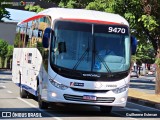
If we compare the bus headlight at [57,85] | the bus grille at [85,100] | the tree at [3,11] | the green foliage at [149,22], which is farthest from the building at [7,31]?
the bus grille at [85,100]

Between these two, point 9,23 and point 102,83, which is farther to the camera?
point 9,23

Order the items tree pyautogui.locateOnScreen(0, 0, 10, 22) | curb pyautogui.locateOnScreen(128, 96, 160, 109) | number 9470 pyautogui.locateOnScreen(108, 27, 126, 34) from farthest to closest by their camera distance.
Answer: tree pyautogui.locateOnScreen(0, 0, 10, 22) < curb pyautogui.locateOnScreen(128, 96, 160, 109) < number 9470 pyautogui.locateOnScreen(108, 27, 126, 34)

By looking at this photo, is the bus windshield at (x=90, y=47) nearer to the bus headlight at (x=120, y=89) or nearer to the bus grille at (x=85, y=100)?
the bus headlight at (x=120, y=89)

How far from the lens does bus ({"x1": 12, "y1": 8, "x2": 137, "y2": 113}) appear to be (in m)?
13.9

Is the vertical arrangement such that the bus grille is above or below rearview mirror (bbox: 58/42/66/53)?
below

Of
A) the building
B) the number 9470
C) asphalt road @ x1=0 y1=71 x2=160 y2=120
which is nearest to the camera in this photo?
asphalt road @ x1=0 y1=71 x2=160 y2=120

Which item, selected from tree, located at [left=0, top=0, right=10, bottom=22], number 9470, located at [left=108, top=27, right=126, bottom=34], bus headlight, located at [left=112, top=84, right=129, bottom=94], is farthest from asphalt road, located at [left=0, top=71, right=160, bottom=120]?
tree, located at [left=0, top=0, right=10, bottom=22]

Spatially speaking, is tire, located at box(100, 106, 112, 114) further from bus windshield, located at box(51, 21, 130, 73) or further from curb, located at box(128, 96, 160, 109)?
curb, located at box(128, 96, 160, 109)

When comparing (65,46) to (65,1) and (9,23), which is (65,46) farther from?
(9,23)

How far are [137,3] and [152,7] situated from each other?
0.86 m

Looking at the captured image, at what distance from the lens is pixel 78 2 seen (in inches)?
1229

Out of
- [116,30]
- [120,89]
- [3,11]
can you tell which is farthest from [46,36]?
[3,11]

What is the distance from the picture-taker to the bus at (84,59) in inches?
548

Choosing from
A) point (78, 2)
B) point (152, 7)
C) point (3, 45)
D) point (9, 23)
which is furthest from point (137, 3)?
point (9, 23)
